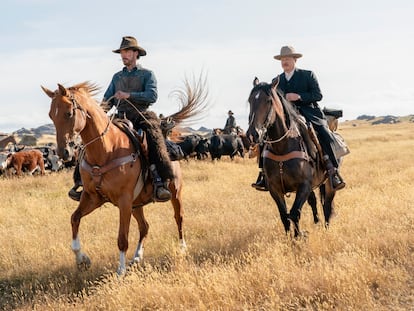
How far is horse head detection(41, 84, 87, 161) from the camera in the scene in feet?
18.9

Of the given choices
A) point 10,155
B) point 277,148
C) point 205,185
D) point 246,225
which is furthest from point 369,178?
point 10,155

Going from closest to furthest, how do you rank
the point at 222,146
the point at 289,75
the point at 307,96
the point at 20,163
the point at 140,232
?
the point at 140,232 → the point at 307,96 → the point at 289,75 → the point at 20,163 → the point at 222,146

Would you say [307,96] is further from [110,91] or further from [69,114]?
[69,114]

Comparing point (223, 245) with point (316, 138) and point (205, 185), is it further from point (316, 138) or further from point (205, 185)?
point (205, 185)

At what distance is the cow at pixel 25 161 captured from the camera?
20.8 metres

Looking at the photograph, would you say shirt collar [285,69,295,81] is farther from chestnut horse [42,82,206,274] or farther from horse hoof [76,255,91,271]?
horse hoof [76,255,91,271]

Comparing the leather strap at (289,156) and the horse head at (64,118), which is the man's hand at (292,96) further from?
the horse head at (64,118)

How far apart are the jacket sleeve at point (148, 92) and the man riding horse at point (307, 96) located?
6.91ft

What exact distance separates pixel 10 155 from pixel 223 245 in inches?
631

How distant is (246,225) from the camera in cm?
934

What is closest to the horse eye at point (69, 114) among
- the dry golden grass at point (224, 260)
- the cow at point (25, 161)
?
the dry golden grass at point (224, 260)

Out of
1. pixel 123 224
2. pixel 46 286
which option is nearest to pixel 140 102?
pixel 123 224

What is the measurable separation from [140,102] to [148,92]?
221 mm

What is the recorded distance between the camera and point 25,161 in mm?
21141
